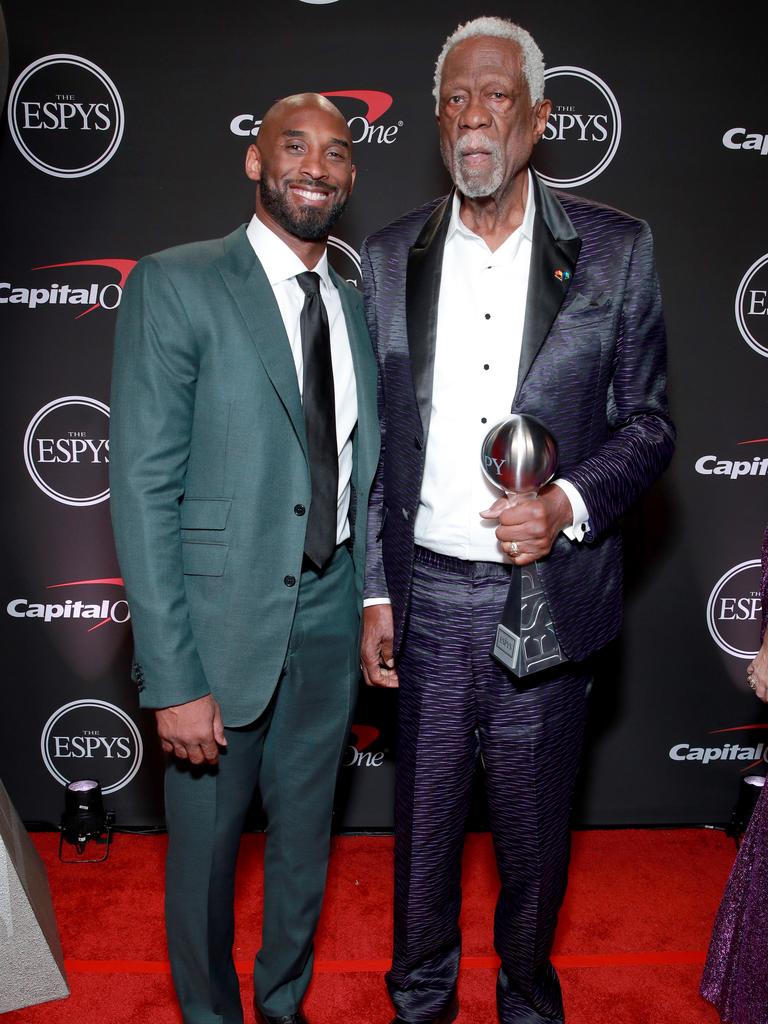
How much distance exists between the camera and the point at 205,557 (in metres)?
1.98

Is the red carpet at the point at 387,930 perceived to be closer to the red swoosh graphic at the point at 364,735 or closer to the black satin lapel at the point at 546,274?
the red swoosh graphic at the point at 364,735

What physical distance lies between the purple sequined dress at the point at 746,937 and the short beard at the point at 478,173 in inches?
39.3

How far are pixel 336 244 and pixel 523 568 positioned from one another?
1.58 meters

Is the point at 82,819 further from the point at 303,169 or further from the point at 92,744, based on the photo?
the point at 303,169

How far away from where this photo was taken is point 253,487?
1.97 m

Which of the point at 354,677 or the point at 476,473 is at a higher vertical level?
the point at 476,473

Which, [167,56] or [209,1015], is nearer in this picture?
[209,1015]

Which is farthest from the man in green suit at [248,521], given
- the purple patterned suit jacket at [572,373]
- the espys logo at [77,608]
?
the espys logo at [77,608]

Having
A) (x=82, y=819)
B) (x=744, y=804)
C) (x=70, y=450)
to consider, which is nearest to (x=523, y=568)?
(x=70, y=450)

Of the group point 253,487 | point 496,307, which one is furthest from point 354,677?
point 496,307

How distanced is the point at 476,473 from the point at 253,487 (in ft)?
1.69

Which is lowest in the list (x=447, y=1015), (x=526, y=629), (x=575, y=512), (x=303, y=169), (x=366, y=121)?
(x=447, y=1015)

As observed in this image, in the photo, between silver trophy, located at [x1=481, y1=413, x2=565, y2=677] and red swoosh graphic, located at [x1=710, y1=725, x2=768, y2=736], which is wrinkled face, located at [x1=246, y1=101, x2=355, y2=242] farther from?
red swoosh graphic, located at [x1=710, y1=725, x2=768, y2=736]

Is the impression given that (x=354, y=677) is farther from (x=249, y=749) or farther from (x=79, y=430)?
A: (x=79, y=430)
